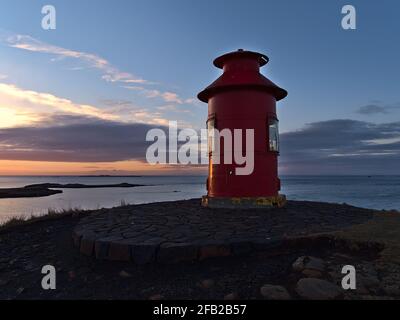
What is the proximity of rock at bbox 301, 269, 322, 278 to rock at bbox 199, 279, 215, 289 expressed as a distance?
1222mm

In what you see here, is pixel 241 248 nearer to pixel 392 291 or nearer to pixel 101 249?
pixel 392 291

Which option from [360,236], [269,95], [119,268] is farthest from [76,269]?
[269,95]

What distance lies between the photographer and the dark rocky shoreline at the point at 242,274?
12.9ft

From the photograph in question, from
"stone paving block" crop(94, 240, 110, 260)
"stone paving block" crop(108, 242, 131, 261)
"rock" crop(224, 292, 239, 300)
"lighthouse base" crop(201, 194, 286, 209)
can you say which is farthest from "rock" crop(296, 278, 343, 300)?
"lighthouse base" crop(201, 194, 286, 209)

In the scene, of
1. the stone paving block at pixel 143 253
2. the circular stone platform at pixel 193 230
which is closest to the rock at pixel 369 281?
the circular stone platform at pixel 193 230

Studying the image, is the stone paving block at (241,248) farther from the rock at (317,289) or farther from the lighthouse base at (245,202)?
the lighthouse base at (245,202)

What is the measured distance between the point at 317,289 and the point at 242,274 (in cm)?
103

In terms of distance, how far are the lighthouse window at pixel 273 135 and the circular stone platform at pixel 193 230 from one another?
187 centimetres

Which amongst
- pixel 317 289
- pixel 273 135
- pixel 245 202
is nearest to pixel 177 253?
pixel 317 289

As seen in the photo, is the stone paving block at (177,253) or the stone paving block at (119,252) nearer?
the stone paving block at (177,253)

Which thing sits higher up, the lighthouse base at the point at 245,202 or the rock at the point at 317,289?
the lighthouse base at the point at 245,202

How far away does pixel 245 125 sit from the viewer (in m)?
9.21
